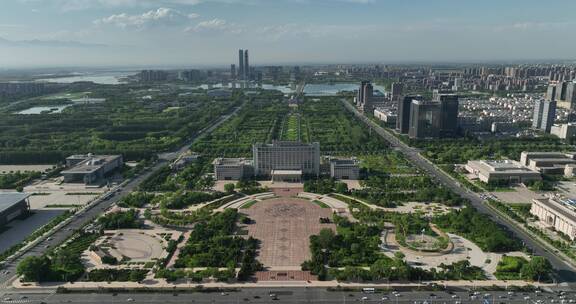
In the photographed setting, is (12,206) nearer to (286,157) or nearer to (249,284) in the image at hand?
(249,284)

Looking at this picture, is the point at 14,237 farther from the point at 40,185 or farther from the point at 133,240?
the point at 40,185

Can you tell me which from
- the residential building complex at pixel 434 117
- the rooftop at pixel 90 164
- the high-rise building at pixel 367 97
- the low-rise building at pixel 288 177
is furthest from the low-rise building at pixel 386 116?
the rooftop at pixel 90 164

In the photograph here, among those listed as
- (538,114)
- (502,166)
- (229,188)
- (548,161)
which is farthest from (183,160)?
(538,114)

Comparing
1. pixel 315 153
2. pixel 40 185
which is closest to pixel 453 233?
pixel 315 153

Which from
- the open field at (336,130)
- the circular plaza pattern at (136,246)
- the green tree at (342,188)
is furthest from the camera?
the open field at (336,130)

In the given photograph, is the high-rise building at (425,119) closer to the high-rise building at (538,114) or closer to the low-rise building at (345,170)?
the high-rise building at (538,114)

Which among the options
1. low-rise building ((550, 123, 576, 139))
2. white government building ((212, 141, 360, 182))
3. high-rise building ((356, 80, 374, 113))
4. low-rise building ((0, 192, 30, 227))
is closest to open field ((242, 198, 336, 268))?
white government building ((212, 141, 360, 182))
